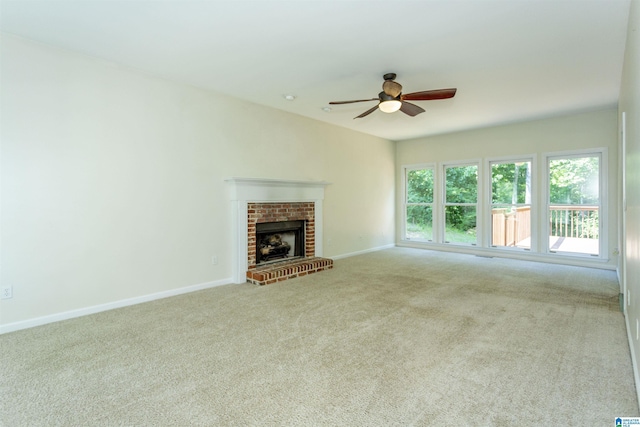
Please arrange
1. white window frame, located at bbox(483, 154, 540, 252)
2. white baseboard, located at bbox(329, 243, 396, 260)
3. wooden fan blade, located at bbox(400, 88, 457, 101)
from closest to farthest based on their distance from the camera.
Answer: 1. wooden fan blade, located at bbox(400, 88, 457, 101)
2. white window frame, located at bbox(483, 154, 540, 252)
3. white baseboard, located at bbox(329, 243, 396, 260)

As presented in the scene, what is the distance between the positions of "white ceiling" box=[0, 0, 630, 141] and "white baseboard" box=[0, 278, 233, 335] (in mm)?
2565

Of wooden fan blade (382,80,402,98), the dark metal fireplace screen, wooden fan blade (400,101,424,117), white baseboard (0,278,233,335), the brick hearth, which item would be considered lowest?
white baseboard (0,278,233,335)

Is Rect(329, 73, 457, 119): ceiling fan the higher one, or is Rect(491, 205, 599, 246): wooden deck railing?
Rect(329, 73, 457, 119): ceiling fan

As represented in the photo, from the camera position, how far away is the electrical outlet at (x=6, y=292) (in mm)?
2869

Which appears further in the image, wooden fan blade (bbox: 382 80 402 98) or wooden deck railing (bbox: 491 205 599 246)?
wooden deck railing (bbox: 491 205 599 246)

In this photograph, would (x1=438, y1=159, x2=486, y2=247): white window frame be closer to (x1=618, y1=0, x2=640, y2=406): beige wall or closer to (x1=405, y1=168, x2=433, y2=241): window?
(x1=405, y1=168, x2=433, y2=241): window

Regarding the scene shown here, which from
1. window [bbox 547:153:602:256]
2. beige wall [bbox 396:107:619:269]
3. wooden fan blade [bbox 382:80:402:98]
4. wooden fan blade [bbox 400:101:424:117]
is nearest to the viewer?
wooden fan blade [bbox 382:80:402:98]

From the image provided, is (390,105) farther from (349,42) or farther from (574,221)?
(574,221)

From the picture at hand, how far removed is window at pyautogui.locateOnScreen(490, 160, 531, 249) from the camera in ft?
20.1

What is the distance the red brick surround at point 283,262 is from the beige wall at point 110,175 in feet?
1.16

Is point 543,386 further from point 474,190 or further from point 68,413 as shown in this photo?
point 474,190

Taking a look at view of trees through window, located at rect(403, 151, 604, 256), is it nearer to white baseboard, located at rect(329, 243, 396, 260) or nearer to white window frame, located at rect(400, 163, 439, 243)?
white window frame, located at rect(400, 163, 439, 243)

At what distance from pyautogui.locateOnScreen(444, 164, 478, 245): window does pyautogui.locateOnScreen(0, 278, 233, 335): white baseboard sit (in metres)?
5.06

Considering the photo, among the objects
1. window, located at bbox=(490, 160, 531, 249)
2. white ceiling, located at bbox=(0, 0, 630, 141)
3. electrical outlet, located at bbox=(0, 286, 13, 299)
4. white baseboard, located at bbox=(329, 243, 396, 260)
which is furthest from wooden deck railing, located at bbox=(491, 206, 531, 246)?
electrical outlet, located at bbox=(0, 286, 13, 299)
